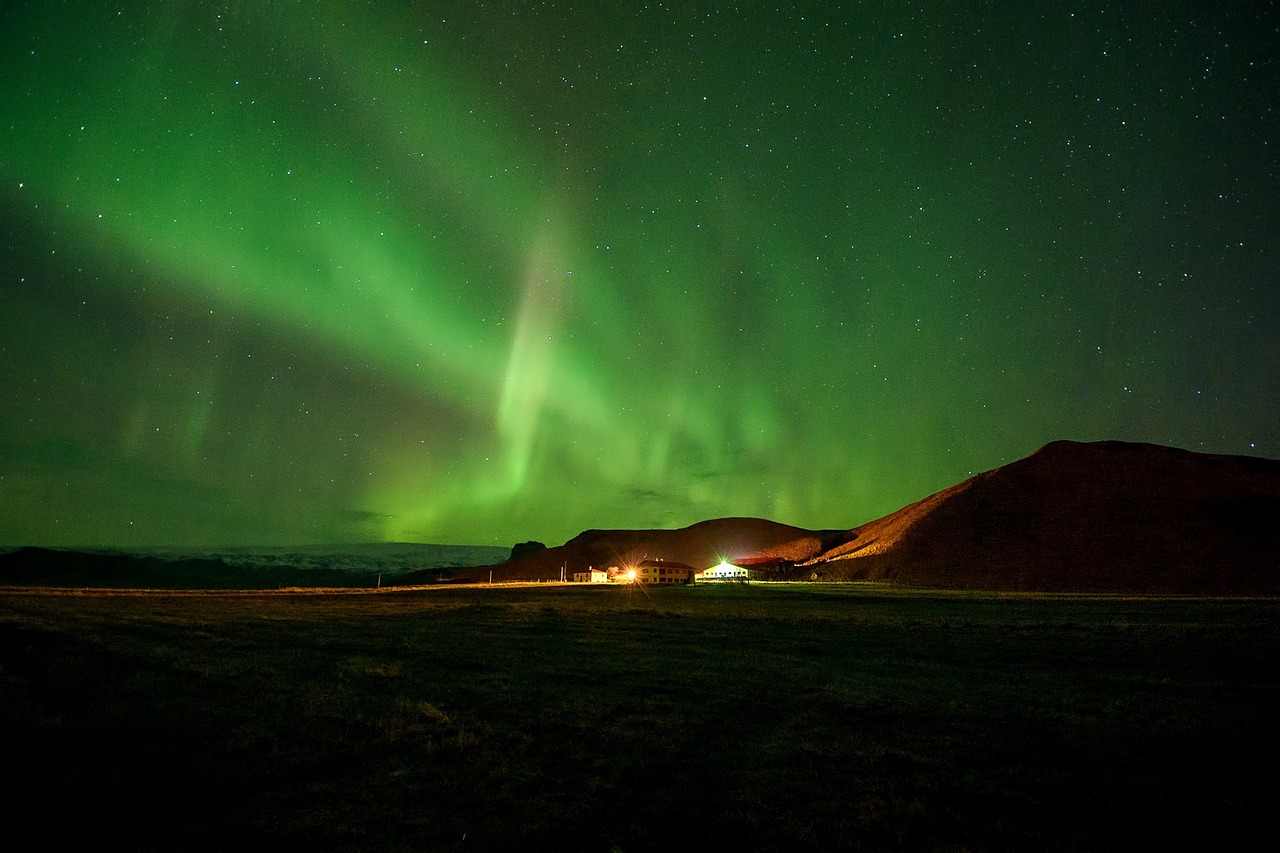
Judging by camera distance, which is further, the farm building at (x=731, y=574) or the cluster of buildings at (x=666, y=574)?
the farm building at (x=731, y=574)

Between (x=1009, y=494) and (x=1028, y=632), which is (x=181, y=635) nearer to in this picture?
(x=1028, y=632)

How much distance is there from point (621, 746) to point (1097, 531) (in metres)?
159

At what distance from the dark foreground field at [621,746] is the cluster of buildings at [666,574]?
361 feet

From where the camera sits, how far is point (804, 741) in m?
12.8

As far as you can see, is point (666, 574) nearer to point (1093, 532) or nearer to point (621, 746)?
point (1093, 532)

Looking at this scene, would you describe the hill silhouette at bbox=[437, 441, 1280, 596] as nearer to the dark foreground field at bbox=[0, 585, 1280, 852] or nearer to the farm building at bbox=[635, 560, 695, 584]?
the farm building at bbox=[635, 560, 695, 584]

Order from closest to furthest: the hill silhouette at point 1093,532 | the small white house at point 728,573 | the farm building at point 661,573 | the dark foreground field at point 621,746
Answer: the dark foreground field at point 621,746 < the hill silhouette at point 1093,532 < the farm building at point 661,573 < the small white house at point 728,573

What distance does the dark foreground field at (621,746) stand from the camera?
8586 millimetres

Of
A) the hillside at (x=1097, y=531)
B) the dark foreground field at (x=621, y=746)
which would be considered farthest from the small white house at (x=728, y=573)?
the dark foreground field at (x=621, y=746)

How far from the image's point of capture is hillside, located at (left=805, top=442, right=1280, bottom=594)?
382 ft

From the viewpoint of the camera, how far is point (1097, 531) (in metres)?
136

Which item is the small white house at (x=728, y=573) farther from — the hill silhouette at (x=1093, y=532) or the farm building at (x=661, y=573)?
the hill silhouette at (x=1093, y=532)

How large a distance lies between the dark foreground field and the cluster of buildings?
109918mm

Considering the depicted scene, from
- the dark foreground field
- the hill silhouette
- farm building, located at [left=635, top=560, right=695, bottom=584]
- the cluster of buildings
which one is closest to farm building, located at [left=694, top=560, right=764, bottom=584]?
the cluster of buildings
